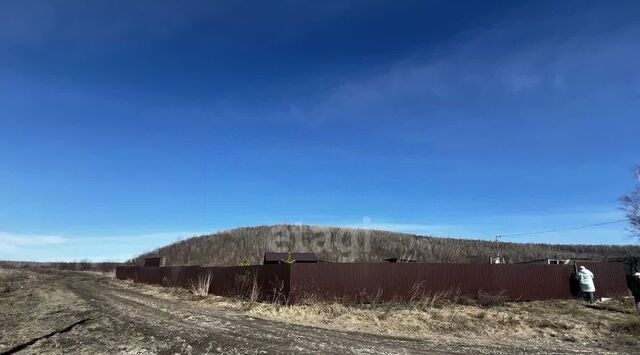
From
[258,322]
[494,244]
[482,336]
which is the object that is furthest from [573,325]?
A: [494,244]

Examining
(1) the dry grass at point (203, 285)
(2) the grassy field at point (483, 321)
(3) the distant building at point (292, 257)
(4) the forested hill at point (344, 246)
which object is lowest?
(2) the grassy field at point (483, 321)

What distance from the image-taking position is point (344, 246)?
129 metres

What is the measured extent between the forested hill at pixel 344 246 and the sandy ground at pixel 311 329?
95334 millimetres

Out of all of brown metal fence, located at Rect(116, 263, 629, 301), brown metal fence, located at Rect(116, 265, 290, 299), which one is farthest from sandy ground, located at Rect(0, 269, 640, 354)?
brown metal fence, located at Rect(116, 263, 629, 301)

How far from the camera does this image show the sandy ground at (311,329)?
37.8 ft

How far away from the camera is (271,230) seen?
14338cm

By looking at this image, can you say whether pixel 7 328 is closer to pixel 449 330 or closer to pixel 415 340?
pixel 415 340

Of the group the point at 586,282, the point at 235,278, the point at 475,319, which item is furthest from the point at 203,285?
the point at 586,282

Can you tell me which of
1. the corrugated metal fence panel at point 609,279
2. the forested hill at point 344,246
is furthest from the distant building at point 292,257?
the forested hill at point 344,246

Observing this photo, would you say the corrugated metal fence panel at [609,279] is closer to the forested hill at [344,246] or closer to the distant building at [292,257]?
the distant building at [292,257]

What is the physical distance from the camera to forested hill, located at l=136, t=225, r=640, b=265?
120 metres

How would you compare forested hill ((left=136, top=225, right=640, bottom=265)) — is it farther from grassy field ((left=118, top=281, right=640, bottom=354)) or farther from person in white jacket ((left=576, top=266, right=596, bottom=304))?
grassy field ((left=118, top=281, right=640, bottom=354))

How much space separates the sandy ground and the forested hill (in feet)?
313

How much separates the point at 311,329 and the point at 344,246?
11618cm
